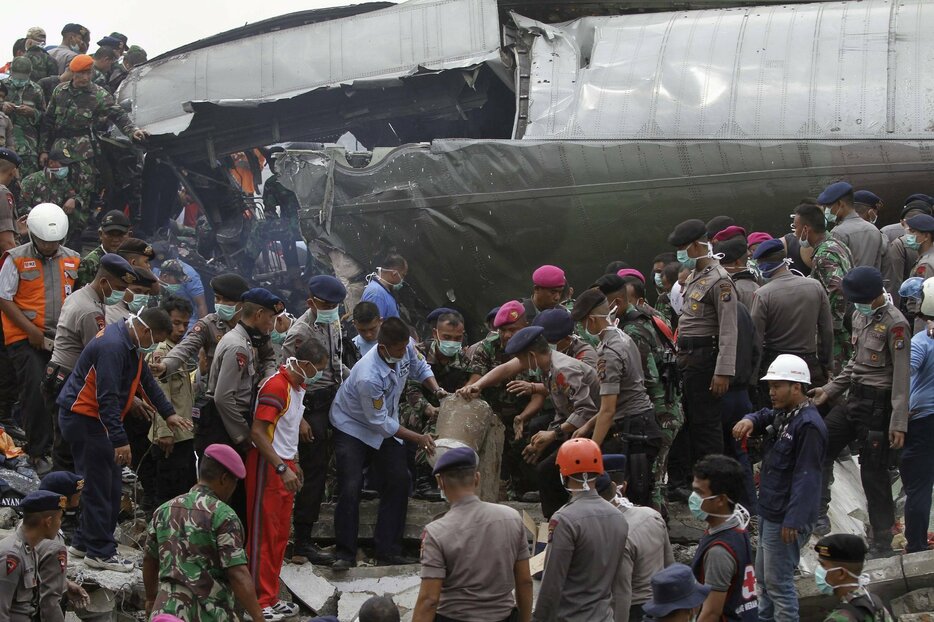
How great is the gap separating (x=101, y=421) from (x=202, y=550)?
1752mm

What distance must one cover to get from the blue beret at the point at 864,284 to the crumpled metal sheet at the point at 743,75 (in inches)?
136

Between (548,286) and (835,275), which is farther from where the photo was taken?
(835,275)

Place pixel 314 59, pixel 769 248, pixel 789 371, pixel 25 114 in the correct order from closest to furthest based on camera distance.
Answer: pixel 789 371, pixel 769 248, pixel 25 114, pixel 314 59

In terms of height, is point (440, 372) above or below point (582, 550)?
above

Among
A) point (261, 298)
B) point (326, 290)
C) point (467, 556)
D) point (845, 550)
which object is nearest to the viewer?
point (845, 550)

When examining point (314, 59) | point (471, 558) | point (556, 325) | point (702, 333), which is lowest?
point (471, 558)

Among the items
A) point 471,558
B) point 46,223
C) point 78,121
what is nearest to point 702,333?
point 471,558

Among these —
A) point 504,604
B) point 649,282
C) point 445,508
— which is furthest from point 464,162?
point 504,604

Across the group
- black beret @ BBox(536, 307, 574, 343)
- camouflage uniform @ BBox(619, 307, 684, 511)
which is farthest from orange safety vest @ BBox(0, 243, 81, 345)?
camouflage uniform @ BBox(619, 307, 684, 511)

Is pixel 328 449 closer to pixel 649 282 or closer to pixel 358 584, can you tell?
pixel 358 584

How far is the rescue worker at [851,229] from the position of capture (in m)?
9.25

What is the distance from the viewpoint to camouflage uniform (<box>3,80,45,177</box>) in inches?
479

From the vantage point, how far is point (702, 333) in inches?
315

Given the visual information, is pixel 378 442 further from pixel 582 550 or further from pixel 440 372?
pixel 582 550
